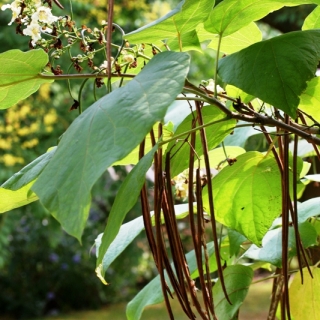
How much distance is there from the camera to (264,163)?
1.70 feet

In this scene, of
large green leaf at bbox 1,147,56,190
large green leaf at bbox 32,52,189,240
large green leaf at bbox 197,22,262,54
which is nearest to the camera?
large green leaf at bbox 32,52,189,240

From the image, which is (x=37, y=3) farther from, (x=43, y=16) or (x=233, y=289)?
(x=233, y=289)

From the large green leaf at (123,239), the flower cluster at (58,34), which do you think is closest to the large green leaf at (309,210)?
the large green leaf at (123,239)

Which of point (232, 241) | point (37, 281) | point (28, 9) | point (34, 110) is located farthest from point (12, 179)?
point (37, 281)

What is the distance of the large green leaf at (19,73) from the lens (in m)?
0.42

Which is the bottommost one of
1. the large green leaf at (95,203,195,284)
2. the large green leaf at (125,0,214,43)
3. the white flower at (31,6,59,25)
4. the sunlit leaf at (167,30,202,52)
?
the large green leaf at (95,203,195,284)

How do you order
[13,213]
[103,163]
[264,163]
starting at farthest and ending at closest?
1. [13,213]
2. [264,163]
3. [103,163]

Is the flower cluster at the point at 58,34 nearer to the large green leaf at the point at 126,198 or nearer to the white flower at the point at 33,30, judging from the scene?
the white flower at the point at 33,30

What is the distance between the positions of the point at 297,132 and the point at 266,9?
10cm

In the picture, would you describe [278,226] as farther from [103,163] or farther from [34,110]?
[34,110]

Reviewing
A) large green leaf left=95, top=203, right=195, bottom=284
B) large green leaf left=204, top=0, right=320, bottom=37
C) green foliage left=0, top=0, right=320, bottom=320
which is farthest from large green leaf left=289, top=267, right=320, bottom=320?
large green leaf left=204, top=0, right=320, bottom=37

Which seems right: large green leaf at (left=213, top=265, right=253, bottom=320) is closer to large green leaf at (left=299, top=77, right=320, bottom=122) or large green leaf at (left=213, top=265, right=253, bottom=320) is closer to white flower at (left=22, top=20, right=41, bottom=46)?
large green leaf at (left=299, top=77, right=320, bottom=122)

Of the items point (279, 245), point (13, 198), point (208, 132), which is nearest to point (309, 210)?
point (279, 245)

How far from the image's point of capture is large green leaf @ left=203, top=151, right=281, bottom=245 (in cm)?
52
